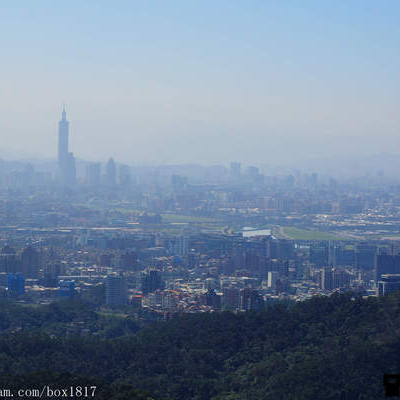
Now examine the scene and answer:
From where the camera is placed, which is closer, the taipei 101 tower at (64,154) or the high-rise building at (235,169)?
the taipei 101 tower at (64,154)

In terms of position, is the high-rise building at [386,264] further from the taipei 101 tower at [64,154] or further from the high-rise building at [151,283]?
the taipei 101 tower at [64,154]

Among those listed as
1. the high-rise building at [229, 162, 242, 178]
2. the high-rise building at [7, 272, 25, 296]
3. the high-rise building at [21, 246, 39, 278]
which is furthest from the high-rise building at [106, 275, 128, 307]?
the high-rise building at [229, 162, 242, 178]

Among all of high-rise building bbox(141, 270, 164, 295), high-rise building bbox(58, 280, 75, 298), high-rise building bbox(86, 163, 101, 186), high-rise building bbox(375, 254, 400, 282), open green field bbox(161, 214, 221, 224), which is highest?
high-rise building bbox(86, 163, 101, 186)

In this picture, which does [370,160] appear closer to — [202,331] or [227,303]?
[227,303]

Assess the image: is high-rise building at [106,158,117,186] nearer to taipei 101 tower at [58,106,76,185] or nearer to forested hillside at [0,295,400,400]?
taipei 101 tower at [58,106,76,185]

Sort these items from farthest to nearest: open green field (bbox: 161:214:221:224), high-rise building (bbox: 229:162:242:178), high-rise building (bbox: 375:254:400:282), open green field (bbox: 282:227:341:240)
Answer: high-rise building (bbox: 229:162:242:178)
open green field (bbox: 161:214:221:224)
open green field (bbox: 282:227:341:240)
high-rise building (bbox: 375:254:400:282)

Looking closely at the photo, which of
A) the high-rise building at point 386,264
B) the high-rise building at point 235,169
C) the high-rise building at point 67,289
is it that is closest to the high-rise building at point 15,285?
the high-rise building at point 67,289

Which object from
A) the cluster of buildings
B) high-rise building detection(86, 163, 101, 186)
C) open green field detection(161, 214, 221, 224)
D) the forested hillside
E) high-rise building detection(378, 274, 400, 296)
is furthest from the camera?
high-rise building detection(86, 163, 101, 186)

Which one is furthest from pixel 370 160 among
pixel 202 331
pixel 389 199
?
pixel 202 331
